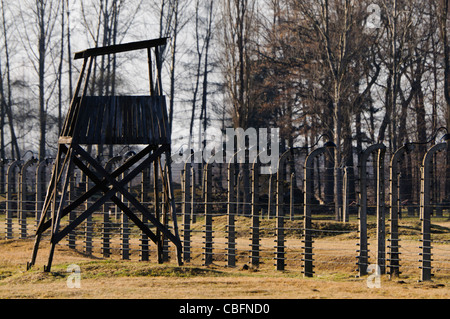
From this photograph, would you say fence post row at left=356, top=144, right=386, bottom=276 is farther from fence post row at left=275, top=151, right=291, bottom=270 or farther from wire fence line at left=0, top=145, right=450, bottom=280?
fence post row at left=275, top=151, right=291, bottom=270

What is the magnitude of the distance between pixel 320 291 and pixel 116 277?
373 centimetres

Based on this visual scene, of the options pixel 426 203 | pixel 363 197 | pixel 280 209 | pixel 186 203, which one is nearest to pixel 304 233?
pixel 280 209

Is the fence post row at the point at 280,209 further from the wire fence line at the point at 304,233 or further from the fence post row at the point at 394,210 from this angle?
the fence post row at the point at 394,210

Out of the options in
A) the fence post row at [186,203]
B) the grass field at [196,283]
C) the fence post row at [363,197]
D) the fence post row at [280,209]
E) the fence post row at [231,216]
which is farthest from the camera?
the fence post row at [186,203]

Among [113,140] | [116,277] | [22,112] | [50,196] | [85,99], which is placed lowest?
[116,277]

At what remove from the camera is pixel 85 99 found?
12.6 metres

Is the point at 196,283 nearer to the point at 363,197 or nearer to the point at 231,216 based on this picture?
the point at 363,197

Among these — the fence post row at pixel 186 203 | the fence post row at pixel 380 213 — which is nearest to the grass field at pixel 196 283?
the fence post row at pixel 380 213

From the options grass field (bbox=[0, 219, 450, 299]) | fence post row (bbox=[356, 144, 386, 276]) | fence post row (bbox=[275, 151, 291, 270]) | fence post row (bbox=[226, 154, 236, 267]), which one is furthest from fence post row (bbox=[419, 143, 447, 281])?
fence post row (bbox=[226, 154, 236, 267])

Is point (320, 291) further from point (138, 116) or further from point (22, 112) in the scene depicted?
point (22, 112)

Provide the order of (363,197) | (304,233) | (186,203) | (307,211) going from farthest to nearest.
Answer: (186,203)
(304,233)
(307,211)
(363,197)

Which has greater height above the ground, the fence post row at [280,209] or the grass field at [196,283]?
the fence post row at [280,209]

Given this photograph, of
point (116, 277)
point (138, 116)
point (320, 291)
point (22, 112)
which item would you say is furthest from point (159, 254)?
point (22, 112)
